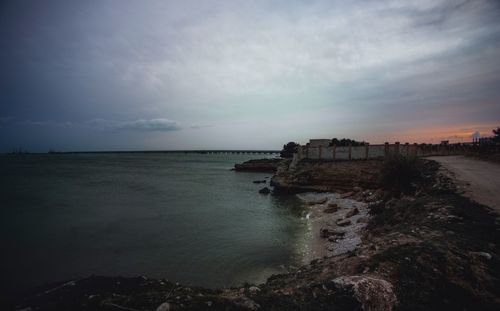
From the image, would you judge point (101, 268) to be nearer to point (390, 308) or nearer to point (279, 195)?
point (390, 308)

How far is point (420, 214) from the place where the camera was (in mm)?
7797

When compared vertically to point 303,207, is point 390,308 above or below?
above

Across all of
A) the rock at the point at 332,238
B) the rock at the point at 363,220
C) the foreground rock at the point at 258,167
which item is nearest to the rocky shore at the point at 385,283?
the rock at the point at 332,238

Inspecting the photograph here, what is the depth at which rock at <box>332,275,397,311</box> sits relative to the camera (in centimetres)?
338

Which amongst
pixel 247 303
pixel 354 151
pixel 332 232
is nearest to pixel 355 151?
pixel 354 151

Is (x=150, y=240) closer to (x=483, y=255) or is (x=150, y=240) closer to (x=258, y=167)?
(x=483, y=255)

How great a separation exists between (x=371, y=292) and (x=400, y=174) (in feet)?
38.0

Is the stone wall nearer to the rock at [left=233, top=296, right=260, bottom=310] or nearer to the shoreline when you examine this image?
the shoreline

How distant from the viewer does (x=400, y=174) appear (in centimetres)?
1298

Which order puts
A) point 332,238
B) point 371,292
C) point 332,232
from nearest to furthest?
point 371,292, point 332,238, point 332,232

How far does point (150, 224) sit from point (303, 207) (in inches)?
421

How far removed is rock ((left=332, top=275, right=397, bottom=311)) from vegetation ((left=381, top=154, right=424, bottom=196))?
10.3 m

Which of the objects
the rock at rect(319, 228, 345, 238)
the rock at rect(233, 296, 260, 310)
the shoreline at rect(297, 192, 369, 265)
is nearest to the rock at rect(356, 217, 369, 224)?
the shoreline at rect(297, 192, 369, 265)

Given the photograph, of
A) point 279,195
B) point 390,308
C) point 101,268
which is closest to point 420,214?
point 390,308
